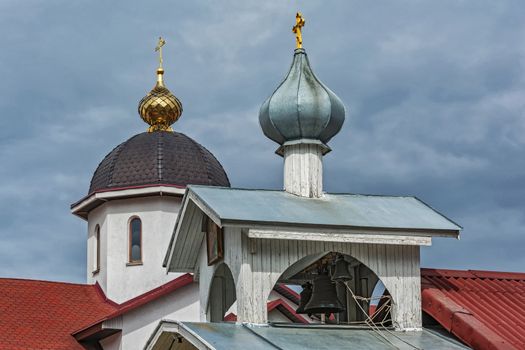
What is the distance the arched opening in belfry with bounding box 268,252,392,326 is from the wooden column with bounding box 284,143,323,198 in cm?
79

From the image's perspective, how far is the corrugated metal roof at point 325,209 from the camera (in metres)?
12.0

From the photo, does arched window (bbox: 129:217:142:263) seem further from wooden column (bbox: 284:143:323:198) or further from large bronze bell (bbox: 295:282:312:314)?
wooden column (bbox: 284:143:323:198)

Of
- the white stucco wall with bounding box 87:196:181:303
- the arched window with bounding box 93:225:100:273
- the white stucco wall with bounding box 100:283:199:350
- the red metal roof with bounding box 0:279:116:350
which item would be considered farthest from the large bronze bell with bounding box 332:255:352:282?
the arched window with bounding box 93:225:100:273

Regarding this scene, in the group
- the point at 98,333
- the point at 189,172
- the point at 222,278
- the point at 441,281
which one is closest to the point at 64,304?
the point at 98,333

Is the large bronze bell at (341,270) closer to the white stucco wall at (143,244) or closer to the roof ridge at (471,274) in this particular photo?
the roof ridge at (471,274)

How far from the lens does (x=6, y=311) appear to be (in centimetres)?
2247

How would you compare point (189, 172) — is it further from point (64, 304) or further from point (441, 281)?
point (441, 281)

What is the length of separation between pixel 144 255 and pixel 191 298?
6.86 ft

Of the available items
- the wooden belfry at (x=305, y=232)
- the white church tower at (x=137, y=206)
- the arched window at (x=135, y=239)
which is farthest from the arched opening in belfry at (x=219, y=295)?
the arched window at (x=135, y=239)

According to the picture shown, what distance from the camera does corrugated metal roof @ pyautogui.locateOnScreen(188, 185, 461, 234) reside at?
12.0m

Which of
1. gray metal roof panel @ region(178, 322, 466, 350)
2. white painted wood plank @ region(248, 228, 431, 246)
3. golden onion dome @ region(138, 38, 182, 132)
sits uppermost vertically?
golden onion dome @ region(138, 38, 182, 132)

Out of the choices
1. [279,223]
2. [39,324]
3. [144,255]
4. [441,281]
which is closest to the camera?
[279,223]

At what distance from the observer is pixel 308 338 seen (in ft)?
37.4

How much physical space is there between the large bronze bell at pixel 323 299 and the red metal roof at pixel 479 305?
3.64ft
